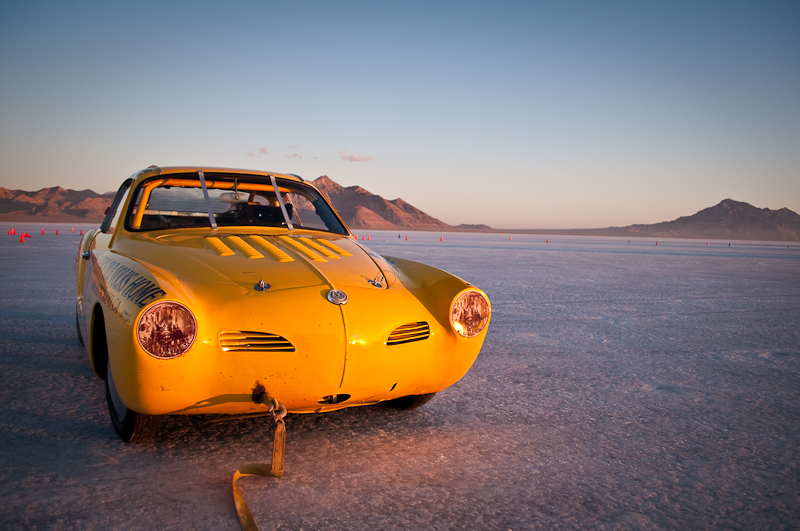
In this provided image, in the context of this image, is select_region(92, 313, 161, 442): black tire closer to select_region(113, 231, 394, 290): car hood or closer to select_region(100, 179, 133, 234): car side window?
select_region(113, 231, 394, 290): car hood

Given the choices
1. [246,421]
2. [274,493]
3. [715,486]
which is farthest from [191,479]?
[715,486]

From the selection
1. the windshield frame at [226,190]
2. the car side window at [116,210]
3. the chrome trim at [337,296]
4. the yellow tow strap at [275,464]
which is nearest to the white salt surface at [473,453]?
the yellow tow strap at [275,464]

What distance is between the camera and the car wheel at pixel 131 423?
286cm

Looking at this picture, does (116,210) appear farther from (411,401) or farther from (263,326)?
(411,401)

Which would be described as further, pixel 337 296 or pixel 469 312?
pixel 469 312

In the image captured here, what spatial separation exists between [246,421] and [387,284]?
124 centimetres

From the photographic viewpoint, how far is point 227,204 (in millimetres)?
4363

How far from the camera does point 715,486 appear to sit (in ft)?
8.68

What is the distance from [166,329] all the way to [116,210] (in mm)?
2481

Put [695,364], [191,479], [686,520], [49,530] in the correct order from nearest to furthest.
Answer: [49,530] < [686,520] < [191,479] < [695,364]

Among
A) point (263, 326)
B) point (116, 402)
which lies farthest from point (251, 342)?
point (116, 402)

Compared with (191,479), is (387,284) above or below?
above

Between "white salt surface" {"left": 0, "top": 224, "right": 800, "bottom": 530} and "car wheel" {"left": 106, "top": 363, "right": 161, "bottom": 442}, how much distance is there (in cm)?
7

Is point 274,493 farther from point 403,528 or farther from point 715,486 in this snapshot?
point 715,486
